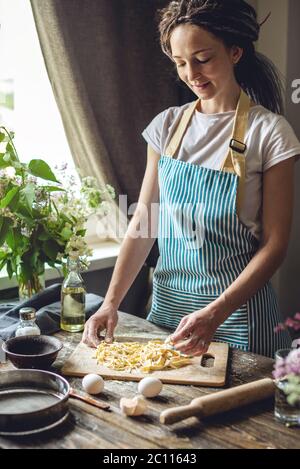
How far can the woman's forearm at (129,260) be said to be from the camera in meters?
1.89

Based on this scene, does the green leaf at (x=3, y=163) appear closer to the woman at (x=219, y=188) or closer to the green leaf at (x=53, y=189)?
the green leaf at (x=53, y=189)

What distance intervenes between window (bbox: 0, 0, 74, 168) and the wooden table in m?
1.49

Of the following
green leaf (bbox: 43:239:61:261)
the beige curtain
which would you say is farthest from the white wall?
green leaf (bbox: 43:239:61:261)

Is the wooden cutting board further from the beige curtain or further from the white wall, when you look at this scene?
the white wall

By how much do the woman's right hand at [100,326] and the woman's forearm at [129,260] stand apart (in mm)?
103

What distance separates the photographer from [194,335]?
1.56m

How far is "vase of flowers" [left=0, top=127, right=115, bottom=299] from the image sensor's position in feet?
6.05

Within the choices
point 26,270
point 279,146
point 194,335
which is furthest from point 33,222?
point 279,146

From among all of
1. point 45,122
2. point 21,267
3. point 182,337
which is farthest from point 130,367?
point 45,122

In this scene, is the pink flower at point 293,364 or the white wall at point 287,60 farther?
the white wall at point 287,60

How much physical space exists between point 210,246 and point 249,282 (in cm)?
20

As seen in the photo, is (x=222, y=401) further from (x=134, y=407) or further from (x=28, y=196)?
(x=28, y=196)

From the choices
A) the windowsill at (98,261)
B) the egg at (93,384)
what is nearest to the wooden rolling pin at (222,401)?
the egg at (93,384)
